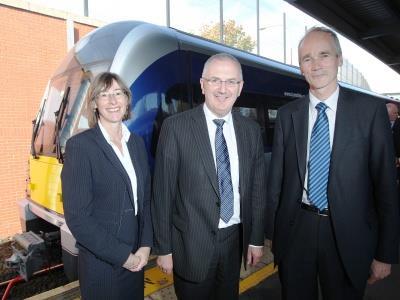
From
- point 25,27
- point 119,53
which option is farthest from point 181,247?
point 25,27

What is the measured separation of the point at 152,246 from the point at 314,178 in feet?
3.84

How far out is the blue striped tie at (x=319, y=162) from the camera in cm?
214

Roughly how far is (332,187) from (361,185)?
0.60ft

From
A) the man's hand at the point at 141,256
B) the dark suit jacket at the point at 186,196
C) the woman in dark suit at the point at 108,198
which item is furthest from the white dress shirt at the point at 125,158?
the man's hand at the point at 141,256

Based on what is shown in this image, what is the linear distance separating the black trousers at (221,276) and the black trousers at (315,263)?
1.22ft

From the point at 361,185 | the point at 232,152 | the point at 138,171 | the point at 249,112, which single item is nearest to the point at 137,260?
the point at 138,171

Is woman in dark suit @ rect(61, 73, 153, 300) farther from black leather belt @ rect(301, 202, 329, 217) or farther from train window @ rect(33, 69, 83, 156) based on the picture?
train window @ rect(33, 69, 83, 156)

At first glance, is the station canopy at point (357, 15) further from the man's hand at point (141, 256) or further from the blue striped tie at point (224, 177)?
the man's hand at point (141, 256)

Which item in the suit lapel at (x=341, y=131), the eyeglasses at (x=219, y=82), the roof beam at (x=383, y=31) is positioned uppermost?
the roof beam at (x=383, y=31)

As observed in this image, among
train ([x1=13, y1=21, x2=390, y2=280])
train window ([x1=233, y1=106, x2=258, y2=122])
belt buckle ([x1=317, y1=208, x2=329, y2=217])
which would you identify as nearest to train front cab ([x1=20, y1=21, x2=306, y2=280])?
train ([x1=13, y1=21, x2=390, y2=280])

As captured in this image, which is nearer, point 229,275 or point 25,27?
point 229,275

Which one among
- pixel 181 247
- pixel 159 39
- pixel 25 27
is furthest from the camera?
pixel 25 27

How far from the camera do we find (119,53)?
357cm

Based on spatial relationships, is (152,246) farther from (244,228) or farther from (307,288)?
(307,288)
